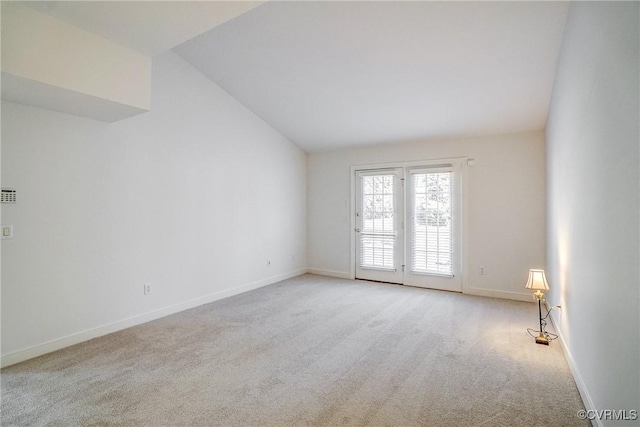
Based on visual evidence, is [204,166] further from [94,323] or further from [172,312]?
[94,323]

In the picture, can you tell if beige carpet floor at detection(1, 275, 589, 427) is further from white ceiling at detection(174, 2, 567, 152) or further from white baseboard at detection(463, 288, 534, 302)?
white ceiling at detection(174, 2, 567, 152)

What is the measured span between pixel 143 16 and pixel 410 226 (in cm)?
454

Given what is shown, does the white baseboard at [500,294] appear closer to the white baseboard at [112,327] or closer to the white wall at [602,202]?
the white wall at [602,202]

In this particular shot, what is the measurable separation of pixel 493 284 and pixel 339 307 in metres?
2.37

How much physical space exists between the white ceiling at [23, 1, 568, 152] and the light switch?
5.78 ft

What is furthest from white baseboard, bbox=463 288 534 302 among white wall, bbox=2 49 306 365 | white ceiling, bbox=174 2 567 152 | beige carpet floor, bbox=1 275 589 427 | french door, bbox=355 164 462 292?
white wall, bbox=2 49 306 365

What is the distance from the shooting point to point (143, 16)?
2396 mm

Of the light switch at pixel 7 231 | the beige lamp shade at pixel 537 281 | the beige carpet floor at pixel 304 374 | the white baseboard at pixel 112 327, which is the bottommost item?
the beige carpet floor at pixel 304 374

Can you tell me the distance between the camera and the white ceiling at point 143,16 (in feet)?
7.44

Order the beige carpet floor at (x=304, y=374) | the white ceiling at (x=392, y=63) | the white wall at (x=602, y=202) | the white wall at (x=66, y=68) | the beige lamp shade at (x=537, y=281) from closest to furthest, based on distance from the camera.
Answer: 1. the white wall at (x=602, y=202)
2. the beige carpet floor at (x=304, y=374)
3. the white wall at (x=66, y=68)
4. the white ceiling at (x=392, y=63)
5. the beige lamp shade at (x=537, y=281)

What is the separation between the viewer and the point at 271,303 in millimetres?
4566

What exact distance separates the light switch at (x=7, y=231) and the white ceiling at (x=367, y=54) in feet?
5.78

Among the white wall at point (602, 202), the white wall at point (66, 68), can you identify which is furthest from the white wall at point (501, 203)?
the white wall at point (66, 68)

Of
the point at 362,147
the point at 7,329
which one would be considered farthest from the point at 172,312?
the point at 362,147
